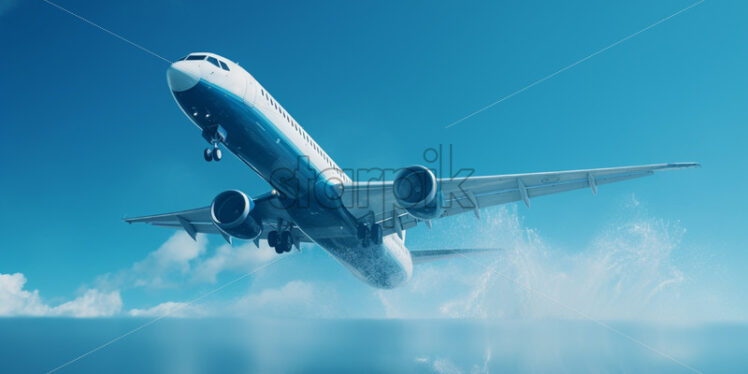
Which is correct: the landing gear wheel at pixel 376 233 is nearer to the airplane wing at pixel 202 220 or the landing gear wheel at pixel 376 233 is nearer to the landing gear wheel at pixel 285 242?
the airplane wing at pixel 202 220

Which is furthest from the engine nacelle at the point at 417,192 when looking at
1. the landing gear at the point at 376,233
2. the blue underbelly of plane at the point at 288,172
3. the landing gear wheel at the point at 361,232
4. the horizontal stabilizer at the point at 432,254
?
the horizontal stabilizer at the point at 432,254

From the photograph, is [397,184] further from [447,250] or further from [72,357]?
[72,357]

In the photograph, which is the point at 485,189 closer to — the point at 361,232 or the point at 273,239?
the point at 361,232

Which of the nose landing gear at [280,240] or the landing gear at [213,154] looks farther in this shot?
the nose landing gear at [280,240]

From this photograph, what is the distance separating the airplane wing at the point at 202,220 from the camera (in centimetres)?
1812

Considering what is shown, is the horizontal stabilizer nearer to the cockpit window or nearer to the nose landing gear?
the nose landing gear

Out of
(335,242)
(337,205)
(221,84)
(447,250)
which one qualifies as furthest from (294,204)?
(447,250)

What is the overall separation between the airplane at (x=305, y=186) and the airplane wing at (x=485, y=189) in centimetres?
4

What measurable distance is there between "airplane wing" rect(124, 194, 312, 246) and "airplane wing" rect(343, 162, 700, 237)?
164 inches

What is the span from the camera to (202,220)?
21.4 meters

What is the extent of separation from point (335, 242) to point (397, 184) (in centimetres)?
584

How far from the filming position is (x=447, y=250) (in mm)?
26469

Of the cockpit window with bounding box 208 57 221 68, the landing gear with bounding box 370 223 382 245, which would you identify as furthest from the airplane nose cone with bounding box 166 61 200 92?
the landing gear with bounding box 370 223 382 245

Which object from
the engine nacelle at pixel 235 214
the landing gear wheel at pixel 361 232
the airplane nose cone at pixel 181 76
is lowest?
the landing gear wheel at pixel 361 232
